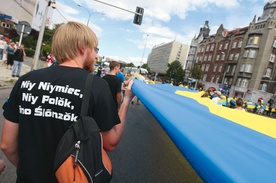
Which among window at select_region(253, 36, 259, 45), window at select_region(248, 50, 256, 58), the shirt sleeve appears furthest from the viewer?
window at select_region(248, 50, 256, 58)

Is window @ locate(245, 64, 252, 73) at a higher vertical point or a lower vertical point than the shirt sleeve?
higher

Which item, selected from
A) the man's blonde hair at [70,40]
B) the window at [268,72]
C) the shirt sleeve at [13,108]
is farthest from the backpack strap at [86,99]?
the window at [268,72]

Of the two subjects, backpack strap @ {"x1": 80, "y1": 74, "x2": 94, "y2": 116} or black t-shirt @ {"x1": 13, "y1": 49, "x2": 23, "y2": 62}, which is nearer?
backpack strap @ {"x1": 80, "y1": 74, "x2": 94, "y2": 116}

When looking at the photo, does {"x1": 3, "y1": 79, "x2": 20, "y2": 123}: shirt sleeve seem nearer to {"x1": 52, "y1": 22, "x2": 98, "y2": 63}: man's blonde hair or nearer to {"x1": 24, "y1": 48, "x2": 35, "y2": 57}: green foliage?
{"x1": 52, "y1": 22, "x2": 98, "y2": 63}: man's blonde hair

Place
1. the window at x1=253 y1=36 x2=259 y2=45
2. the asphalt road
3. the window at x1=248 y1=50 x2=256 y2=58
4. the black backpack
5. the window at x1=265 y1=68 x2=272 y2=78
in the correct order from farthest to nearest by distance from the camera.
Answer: the window at x1=248 y1=50 x2=256 y2=58 → the window at x1=253 y1=36 x2=259 y2=45 → the window at x1=265 y1=68 x2=272 y2=78 → the asphalt road → the black backpack

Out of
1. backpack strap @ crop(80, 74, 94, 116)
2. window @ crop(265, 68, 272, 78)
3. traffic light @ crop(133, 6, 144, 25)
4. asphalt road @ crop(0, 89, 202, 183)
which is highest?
window @ crop(265, 68, 272, 78)

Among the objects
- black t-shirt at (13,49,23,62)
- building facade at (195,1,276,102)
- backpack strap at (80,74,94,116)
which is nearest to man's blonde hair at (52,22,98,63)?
backpack strap at (80,74,94,116)

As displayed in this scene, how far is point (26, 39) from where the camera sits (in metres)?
38.8

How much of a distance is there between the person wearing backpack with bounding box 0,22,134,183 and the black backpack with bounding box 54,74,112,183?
0.38 ft

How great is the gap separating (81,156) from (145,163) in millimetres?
3667

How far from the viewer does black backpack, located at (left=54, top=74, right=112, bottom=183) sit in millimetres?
1110

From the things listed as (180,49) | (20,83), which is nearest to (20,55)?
(20,83)

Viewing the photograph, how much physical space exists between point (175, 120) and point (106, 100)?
623 mm

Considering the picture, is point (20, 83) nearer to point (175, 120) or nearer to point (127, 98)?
point (127, 98)
